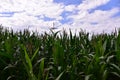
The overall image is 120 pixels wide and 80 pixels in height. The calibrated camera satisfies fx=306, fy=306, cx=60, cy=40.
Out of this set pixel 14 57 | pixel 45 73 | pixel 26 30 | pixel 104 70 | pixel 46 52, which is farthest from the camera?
pixel 26 30

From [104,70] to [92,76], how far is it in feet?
0.65

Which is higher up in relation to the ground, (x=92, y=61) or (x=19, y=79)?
(x=92, y=61)

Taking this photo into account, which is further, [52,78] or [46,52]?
[46,52]

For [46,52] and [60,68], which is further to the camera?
[46,52]

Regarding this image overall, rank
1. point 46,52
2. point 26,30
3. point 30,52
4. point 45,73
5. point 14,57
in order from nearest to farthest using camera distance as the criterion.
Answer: point 45,73 → point 30,52 → point 14,57 → point 46,52 → point 26,30

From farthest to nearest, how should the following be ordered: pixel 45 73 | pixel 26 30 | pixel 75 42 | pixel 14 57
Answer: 1. pixel 26 30
2. pixel 75 42
3. pixel 14 57
4. pixel 45 73

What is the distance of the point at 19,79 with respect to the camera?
4.69 meters

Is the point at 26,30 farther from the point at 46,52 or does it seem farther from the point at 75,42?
the point at 46,52

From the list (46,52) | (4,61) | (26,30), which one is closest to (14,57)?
(4,61)

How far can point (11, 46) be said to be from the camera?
508 centimetres

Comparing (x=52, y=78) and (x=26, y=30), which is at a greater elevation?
(x=26, y=30)

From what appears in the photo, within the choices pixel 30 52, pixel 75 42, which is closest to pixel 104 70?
pixel 30 52

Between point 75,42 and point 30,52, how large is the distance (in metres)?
2.04

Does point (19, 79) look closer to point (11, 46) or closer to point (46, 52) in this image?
point (11, 46)
